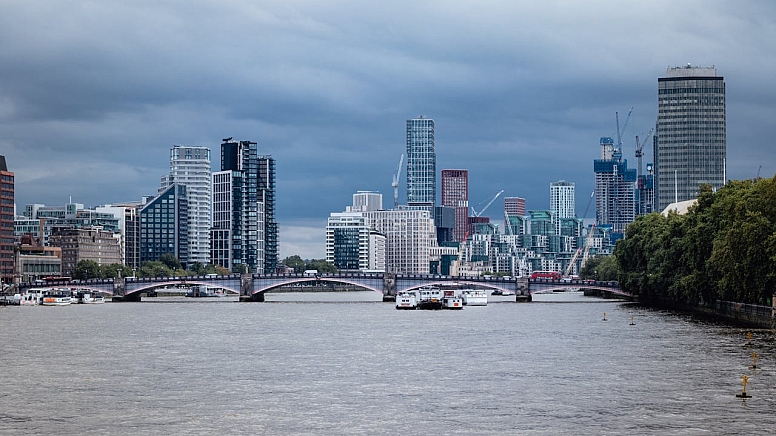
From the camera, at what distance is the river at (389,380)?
58906mm

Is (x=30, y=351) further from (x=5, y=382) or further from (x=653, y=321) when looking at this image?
(x=653, y=321)

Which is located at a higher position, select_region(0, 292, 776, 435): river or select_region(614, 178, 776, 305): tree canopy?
select_region(614, 178, 776, 305): tree canopy

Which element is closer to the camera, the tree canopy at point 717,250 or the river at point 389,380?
the river at point 389,380

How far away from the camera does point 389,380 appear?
76625 mm

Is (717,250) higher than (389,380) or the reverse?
higher

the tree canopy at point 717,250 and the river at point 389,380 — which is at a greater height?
the tree canopy at point 717,250

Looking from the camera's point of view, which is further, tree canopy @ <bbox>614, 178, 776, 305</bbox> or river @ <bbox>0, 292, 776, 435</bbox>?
tree canopy @ <bbox>614, 178, 776, 305</bbox>

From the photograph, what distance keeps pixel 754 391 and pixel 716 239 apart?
65879mm

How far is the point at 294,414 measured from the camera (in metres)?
62.3

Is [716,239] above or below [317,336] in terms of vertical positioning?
above

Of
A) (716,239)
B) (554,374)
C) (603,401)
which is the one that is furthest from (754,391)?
(716,239)

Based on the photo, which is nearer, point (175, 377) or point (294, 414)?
point (294, 414)

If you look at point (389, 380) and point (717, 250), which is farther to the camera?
point (717, 250)

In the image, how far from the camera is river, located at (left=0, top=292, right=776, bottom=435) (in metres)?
58.9
